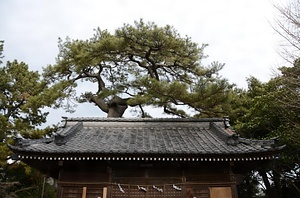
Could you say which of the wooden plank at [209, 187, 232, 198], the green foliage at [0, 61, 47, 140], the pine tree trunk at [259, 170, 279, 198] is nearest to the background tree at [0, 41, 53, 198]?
the green foliage at [0, 61, 47, 140]

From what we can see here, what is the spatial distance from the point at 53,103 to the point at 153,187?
30.2 ft

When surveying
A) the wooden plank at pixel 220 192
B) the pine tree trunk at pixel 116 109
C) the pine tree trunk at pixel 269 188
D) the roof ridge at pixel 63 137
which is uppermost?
the pine tree trunk at pixel 116 109

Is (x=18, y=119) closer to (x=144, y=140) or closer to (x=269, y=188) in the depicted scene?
(x=144, y=140)

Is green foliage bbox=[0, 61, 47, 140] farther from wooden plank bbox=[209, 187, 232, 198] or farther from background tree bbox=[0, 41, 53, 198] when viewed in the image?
wooden plank bbox=[209, 187, 232, 198]

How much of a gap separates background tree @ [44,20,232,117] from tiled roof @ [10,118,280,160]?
4.24 feet

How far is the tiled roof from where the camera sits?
840 centimetres

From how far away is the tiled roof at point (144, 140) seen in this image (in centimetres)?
840

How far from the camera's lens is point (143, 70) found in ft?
58.2

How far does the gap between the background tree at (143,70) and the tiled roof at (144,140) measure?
129cm

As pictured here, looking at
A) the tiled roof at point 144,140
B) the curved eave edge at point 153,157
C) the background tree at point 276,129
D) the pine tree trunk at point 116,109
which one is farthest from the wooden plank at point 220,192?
the pine tree trunk at point 116,109

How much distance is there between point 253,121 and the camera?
51.8 feet

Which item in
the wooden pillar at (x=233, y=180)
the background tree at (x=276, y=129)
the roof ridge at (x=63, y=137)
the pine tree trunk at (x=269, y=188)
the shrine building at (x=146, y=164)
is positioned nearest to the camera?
the shrine building at (x=146, y=164)

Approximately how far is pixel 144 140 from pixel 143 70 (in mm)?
8152

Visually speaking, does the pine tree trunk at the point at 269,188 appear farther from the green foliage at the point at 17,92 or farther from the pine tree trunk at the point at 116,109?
the green foliage at the point at 17,92
